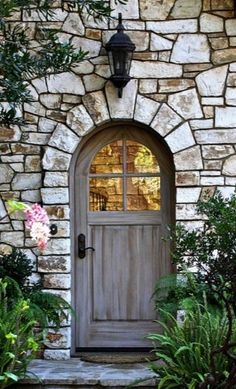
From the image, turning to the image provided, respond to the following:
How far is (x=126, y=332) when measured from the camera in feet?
22.4

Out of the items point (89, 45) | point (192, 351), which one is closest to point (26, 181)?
point (89, 45)

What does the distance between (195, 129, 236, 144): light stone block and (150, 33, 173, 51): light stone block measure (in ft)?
2.51

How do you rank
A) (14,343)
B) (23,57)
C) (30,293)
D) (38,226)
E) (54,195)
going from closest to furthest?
(38,226), (14,343), (23,57), (30,293), (54,195)

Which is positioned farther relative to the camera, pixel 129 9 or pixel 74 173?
pixel 74 173

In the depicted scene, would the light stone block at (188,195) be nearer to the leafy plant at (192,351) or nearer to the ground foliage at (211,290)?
the ground foliage at (211,290)

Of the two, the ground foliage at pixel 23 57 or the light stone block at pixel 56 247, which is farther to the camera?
the light stone block at pixel 56 247

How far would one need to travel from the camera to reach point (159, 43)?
21.7ft

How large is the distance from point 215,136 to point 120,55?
3.36 ft

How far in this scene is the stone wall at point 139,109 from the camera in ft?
21.5

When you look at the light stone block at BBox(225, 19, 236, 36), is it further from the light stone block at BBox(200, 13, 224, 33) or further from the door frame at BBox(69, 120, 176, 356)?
the door frame at BBox(69, 120, 176, 356)

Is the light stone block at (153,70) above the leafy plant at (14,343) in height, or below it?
above

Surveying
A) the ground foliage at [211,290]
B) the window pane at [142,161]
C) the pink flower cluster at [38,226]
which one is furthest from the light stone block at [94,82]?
the pink flower cluster at [38,226]

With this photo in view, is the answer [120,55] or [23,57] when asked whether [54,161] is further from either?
[23,57]

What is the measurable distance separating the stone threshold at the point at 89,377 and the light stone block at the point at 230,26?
9.19 ft
